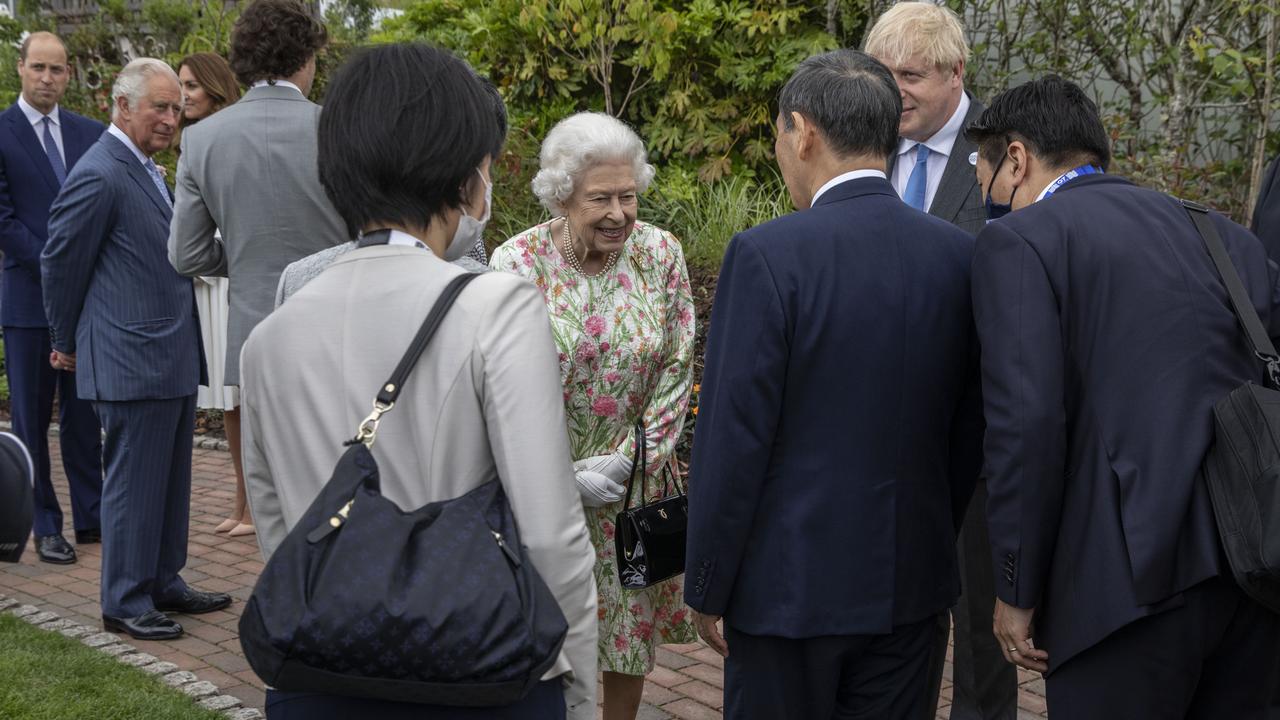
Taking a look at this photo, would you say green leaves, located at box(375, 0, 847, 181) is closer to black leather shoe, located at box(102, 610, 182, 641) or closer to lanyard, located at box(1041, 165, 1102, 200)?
black leather shoe, located at box(102, 610, 182, 641)

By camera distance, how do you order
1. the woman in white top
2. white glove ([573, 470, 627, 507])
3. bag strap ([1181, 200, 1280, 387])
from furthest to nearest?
the woman in white top, white glove ([573, 470, 627, 507]), bag strap ([1181, 200, 1280, 387])

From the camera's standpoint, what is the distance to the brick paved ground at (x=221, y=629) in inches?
177

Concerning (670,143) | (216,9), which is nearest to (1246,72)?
(670,143)

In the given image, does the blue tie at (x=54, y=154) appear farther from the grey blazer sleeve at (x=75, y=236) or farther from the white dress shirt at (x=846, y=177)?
the white dress shirt at (x=846, y=177)

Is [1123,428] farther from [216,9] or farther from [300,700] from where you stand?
[216,9]

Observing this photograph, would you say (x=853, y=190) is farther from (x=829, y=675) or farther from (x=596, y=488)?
(x=596, y=488)

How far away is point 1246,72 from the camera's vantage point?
762 centimetres

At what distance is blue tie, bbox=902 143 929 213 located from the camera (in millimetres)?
4086

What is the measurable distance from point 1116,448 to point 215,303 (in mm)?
6821

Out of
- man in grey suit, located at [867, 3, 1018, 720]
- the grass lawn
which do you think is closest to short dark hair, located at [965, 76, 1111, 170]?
man in grey suit, located at [867, 3, 1018, 720]

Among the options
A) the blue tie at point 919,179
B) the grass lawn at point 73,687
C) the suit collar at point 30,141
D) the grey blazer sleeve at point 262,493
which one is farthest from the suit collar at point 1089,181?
the suit collar at point 30,141

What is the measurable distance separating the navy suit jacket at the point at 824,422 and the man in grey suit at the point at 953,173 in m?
1.10

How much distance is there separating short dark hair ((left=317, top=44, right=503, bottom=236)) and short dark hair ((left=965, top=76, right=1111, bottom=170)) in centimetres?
143

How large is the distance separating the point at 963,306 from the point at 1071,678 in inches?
32.3
